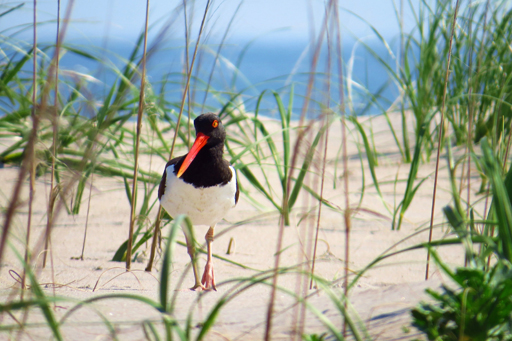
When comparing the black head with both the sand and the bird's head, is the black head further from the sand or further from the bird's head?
the sand

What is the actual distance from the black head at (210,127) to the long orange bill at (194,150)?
0.03 meters

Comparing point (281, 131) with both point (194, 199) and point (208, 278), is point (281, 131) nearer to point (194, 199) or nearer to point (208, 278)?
point (194, 199)

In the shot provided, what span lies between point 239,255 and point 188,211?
0.61 metres

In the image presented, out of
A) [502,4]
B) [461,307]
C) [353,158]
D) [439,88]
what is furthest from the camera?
[353,158]

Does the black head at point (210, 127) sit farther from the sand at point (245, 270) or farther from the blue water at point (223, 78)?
the sand at point (245, 270)

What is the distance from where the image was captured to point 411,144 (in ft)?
18.3

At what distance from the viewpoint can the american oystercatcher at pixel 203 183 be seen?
9.48ft

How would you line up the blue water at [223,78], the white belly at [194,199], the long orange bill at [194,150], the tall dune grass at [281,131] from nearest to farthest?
the tall dune grass at [281,131] < the blue water at [223,78] < the long orange bill at [194,150] < the white belly at [194,199]

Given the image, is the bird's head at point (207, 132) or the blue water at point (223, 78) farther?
the bird's head at point (207, 132)

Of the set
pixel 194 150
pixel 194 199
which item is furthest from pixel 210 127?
pixel 194 199

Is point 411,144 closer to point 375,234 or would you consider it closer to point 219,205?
point 375,234

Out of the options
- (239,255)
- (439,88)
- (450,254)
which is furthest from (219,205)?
(439,88)

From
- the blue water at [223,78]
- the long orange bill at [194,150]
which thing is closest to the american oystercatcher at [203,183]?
the long orange bill at [194,150]

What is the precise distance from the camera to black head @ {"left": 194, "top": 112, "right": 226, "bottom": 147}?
9.68 ft
